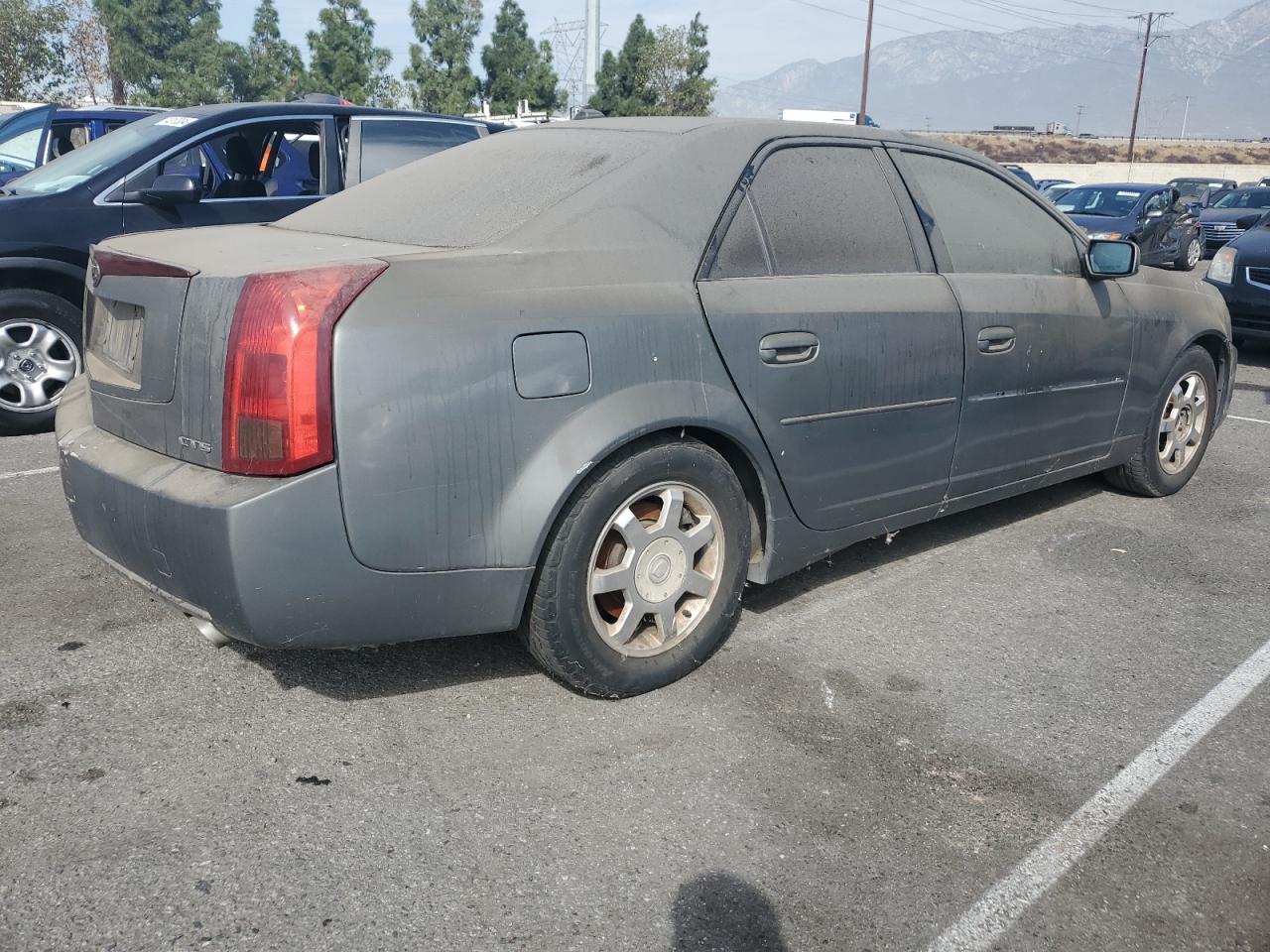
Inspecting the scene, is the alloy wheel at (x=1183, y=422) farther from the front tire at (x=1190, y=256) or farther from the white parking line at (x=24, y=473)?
the front tire at (x=1190, y=256)

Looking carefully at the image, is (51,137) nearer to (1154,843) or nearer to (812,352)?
(812,352)

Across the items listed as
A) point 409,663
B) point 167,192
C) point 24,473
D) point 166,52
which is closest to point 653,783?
point 409,663

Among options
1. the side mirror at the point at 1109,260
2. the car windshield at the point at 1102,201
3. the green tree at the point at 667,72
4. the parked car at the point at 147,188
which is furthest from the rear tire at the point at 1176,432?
the green tree at the point at 667,72

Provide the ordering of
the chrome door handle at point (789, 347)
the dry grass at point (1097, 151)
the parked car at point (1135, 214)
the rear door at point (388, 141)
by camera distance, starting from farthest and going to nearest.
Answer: the dry grass at point (1097, 151), the parked car at point (1135, 214), the rear door at point (388, 141), the chrome door handle at point (789, 347)

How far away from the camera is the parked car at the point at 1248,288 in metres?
9.40

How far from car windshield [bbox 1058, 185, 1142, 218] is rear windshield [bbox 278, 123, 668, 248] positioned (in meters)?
15.6

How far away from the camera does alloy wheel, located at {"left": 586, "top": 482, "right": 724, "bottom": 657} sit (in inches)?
119

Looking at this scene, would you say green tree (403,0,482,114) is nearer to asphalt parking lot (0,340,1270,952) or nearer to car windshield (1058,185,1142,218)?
car windshield (1058,185,1142,218)

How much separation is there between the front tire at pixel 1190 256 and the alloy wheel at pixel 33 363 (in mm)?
18812

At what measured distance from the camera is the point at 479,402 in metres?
2.66

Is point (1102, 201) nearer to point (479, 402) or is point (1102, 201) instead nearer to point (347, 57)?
point (479, 402)

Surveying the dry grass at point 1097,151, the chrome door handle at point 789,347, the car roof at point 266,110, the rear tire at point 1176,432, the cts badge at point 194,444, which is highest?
the dry grass at point 1097,151

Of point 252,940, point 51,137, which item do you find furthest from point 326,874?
point 51,137

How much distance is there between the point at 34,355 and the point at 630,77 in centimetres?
4681
